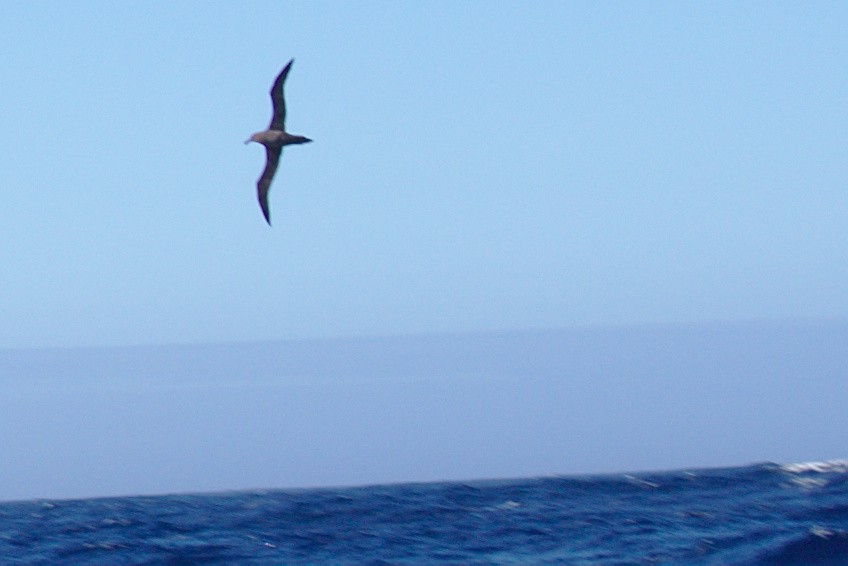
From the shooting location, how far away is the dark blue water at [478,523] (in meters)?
16.7

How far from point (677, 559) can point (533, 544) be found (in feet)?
6.95

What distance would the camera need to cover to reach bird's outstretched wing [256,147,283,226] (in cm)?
1703

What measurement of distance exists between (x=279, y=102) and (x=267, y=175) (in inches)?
43.4

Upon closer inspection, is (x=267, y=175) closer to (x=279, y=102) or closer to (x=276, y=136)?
(x=276, y=136)

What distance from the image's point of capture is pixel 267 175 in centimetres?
1730

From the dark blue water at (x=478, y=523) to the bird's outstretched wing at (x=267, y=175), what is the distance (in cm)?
501

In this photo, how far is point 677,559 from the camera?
16109 millimetres

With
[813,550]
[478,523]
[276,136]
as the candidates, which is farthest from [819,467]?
[276,136]

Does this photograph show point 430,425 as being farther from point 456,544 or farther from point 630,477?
point 456,544

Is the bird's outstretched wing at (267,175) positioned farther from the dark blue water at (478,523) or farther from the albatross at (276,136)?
the dark blue water at (478,523)

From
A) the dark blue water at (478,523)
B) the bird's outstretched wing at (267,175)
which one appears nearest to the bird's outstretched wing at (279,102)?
the bird's outstretched wing at (267,175)

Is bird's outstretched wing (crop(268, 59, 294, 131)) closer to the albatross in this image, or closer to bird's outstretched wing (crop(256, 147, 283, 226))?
the albatross

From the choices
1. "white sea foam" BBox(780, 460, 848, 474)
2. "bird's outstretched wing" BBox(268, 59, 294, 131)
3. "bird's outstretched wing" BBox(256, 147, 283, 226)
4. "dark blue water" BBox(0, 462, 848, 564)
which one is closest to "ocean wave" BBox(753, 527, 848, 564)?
"dark blue water" BBox(0, 462, 848, 564)

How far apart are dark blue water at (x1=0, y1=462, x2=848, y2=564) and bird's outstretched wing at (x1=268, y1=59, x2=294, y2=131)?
6032mm
